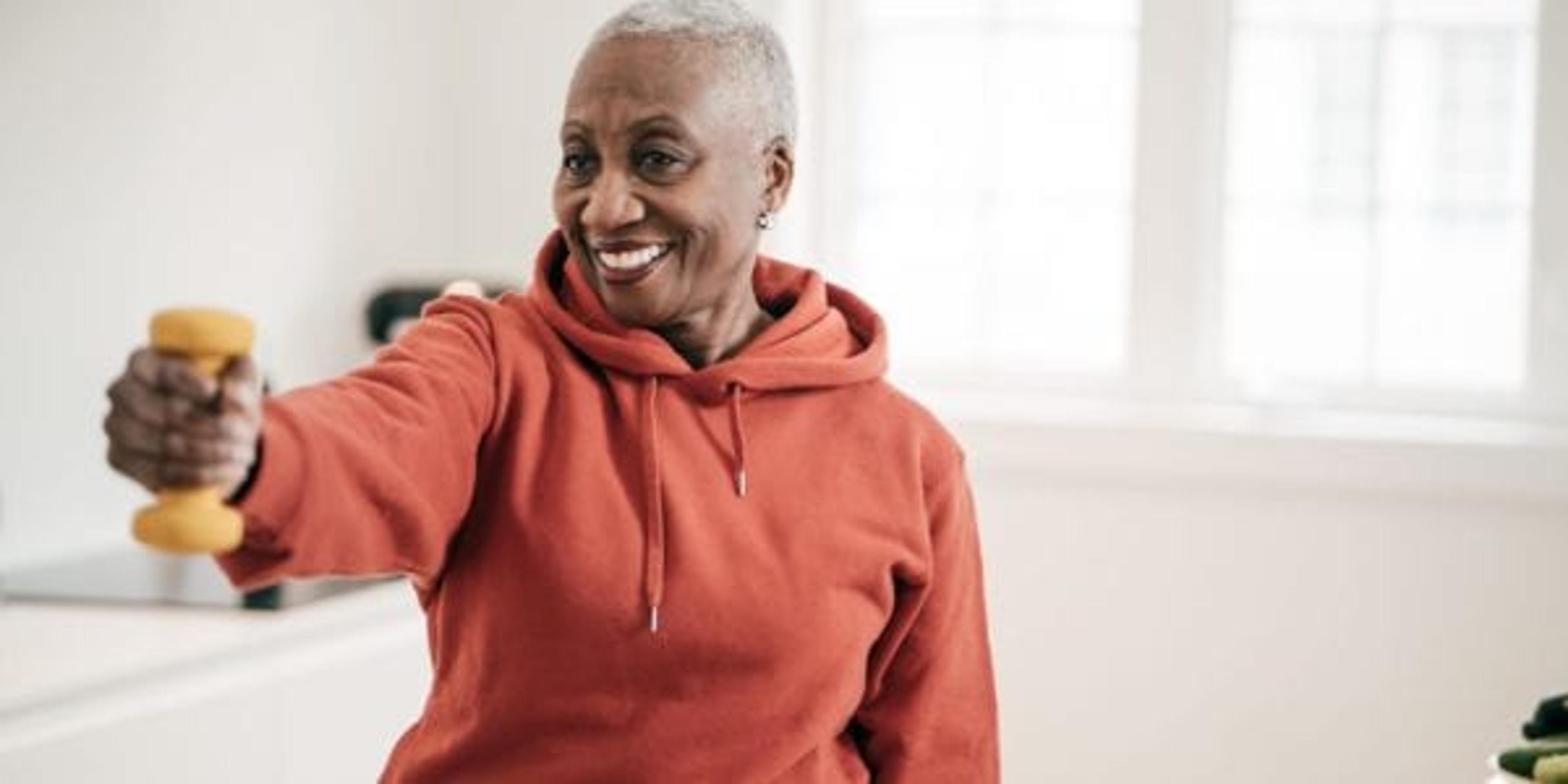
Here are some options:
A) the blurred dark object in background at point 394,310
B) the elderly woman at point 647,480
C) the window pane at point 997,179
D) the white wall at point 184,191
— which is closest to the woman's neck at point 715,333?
the elderly woman at point 647,480

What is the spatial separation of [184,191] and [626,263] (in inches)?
69.0

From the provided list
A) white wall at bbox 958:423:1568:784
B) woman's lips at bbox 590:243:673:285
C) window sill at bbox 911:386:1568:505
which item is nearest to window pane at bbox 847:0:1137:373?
window sill at bbox 911:386:1568:505

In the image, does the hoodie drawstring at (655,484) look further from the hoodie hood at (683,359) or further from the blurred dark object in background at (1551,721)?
the blurred dark object in background at (1551,721)

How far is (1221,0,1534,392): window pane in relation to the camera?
134 inches

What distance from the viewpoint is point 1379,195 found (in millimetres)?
3463

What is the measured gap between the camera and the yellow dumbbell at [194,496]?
1026mm

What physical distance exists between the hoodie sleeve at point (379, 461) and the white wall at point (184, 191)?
1.47 meters

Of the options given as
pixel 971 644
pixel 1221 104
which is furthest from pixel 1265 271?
pixel 971 644

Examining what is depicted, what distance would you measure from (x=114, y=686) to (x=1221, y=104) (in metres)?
2.03

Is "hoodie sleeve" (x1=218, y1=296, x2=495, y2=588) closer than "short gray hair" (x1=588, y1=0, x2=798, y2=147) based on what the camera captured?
Yes

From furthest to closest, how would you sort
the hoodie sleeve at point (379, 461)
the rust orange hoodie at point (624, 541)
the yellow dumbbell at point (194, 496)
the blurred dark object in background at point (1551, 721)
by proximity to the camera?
the blurred dark object in background at point (1551, 721)
the rust orange hoodie at point (624, 541)
the hoodie sleeve at point (379, 461)
the yellow dumbbell at point (194, 496)

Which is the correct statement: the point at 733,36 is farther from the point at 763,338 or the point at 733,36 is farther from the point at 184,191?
the point at 184,191

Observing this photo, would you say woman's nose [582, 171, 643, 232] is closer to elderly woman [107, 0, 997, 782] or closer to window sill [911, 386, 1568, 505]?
elderly woman [107, 0, 997, 782]

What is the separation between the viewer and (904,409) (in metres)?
1.57
